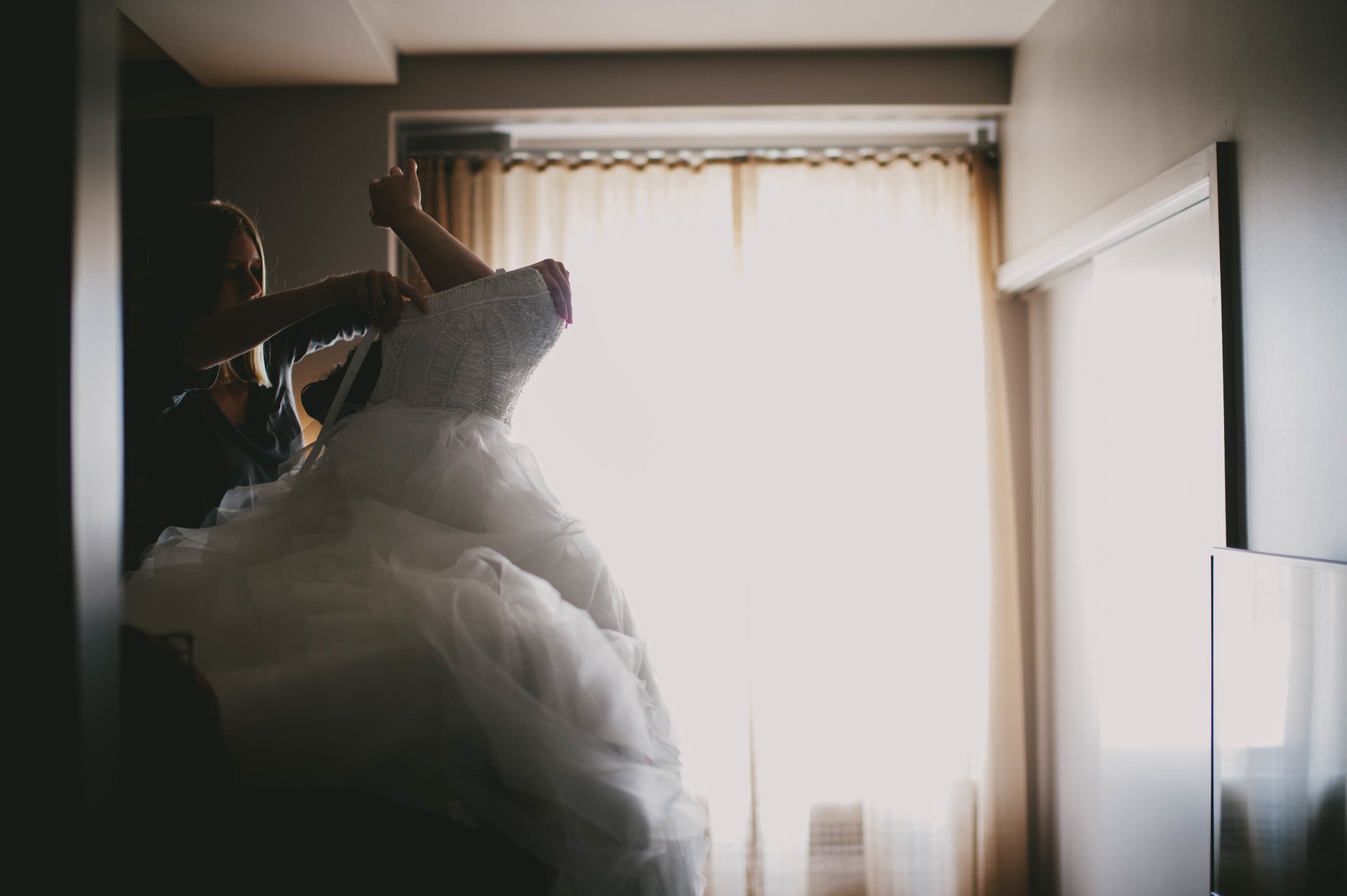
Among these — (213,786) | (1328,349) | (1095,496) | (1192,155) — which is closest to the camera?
(213,786)

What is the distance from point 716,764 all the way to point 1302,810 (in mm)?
1770

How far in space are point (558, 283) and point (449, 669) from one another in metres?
0.66

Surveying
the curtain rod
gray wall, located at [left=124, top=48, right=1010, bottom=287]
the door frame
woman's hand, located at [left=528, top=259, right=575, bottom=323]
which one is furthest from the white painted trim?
Result: woman's hand, located at [left=528, top=259, right=575, bottom=323]

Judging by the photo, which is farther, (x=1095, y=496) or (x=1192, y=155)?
(x=1095, y=496)

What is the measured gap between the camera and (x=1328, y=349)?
53.1 inches

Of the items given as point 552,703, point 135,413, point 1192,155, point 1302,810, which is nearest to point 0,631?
point 552,703

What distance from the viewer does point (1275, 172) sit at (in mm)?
1484

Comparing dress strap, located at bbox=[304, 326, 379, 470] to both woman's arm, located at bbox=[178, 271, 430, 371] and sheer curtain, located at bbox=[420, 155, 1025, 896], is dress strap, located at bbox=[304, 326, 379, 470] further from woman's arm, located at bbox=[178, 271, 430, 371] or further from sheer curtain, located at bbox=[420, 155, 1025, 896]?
sheer curtain, located at bbox=[420, 155, 1025, 896]

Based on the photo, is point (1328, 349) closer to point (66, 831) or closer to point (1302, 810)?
point (1302, 810)

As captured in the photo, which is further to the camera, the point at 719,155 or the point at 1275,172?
the point at 719,155

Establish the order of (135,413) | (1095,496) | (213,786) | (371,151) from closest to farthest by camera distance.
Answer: (213,786) → (135,413) → (1095,496) → (371,151)

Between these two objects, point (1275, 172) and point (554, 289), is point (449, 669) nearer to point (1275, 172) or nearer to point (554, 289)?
point (554, 289)

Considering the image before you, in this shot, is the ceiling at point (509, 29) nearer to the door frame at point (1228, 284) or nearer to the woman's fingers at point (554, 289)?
the door frame at point (1228, 284)

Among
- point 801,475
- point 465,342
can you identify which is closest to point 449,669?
point 465,342
